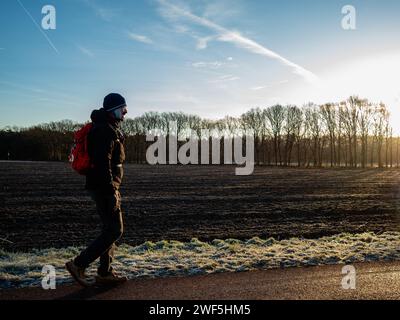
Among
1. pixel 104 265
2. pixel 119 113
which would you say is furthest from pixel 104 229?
pixel 119 113

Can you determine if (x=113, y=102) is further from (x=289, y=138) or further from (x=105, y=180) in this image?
(x=289, y=138)

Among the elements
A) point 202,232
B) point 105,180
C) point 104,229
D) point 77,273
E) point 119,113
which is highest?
point 119,113

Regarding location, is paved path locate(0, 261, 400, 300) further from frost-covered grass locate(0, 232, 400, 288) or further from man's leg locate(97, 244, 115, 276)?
frost-covered grass locate(0, 232, 400, 288)

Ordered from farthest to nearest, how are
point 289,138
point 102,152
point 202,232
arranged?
point 289,138 < point 202,232 < point 102,152

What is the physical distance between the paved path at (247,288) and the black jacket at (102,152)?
1217mm

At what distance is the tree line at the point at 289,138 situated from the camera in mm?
94750

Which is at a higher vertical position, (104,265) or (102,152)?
(102,152)

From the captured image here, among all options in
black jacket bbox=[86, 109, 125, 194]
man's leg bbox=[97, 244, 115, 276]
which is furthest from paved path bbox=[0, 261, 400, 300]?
black jacket bbox=[86, 109, 125, 194]

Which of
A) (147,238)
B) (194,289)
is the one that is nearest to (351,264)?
(194,289)

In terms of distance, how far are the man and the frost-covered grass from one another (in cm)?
50

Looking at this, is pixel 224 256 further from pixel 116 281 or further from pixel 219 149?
pixel 219 149

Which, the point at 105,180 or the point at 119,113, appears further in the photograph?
the point at 119,113

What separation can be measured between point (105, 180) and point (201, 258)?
270cm

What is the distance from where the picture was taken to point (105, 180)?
201 inches
